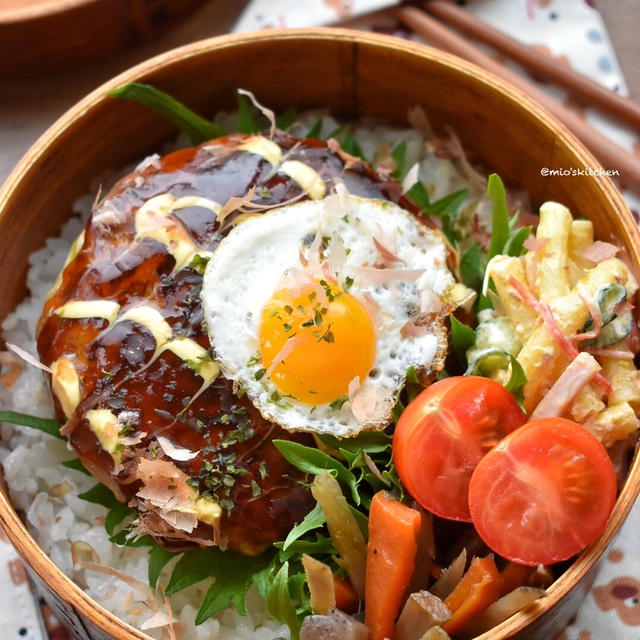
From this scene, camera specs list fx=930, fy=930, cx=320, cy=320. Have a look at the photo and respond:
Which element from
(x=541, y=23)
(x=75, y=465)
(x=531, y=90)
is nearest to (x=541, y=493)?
(x=75, y=465)

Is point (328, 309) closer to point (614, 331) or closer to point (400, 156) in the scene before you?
point (614, 331)

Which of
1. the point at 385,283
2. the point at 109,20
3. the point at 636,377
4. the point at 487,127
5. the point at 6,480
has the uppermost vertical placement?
the point at 109,20

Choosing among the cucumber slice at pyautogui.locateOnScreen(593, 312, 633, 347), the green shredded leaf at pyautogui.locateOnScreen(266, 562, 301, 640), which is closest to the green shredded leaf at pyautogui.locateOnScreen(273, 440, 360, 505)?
the green shredded leaf at pyautogui.locateOnScreen(266, 562, 301, 640)

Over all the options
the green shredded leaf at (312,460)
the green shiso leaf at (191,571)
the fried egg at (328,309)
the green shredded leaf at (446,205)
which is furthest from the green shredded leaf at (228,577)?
the green shredded leaf at (446,205)

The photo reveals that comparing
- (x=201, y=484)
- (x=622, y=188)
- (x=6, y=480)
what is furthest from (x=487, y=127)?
(x=6, y=480)

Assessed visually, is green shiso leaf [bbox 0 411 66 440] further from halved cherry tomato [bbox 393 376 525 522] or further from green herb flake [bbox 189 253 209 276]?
halved cherry tomato [bbox 393 376 525 522]

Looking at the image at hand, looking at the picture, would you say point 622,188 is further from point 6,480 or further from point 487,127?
point 6,480
